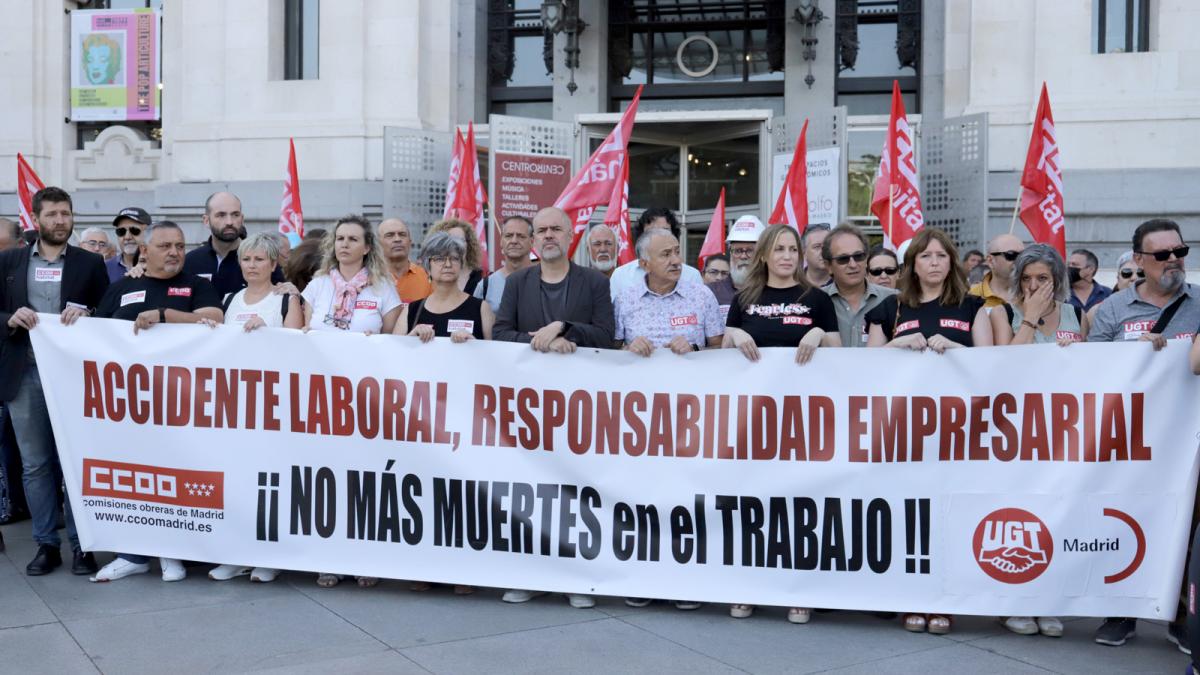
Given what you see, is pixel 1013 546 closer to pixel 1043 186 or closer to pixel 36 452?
pixel 36 452

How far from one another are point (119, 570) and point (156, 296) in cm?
153

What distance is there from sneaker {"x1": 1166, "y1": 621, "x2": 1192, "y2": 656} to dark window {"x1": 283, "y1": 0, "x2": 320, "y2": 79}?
13.6 meters

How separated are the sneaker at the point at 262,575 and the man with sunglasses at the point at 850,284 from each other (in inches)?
133

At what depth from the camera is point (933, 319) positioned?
522 cm

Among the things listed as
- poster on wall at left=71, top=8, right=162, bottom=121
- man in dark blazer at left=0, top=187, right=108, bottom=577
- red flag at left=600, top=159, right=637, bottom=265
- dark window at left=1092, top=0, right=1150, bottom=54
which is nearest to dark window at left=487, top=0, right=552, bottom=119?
poster on wall at left=71, top=8, right=162, bottom=121

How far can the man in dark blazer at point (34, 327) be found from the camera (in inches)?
235

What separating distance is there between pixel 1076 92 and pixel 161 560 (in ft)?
38.6

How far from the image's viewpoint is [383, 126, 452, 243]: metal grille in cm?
1427

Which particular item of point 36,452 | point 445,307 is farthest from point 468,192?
point 36,452

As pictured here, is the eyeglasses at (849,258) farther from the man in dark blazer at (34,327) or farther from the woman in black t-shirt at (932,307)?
the man in dark blazer at (34,327)

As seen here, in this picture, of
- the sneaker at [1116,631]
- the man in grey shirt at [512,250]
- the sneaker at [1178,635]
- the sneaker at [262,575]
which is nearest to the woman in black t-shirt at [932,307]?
the sneaker at [1116,631]

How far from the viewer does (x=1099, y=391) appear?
4.93 meters

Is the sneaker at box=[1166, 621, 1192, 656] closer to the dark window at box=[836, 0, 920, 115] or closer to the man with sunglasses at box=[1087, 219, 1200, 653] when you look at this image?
the man with sunglasses at box=[1087, 219, 1200, 653]

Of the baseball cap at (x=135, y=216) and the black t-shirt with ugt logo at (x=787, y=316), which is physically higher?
the baseball cap at (x=135, y=216)
